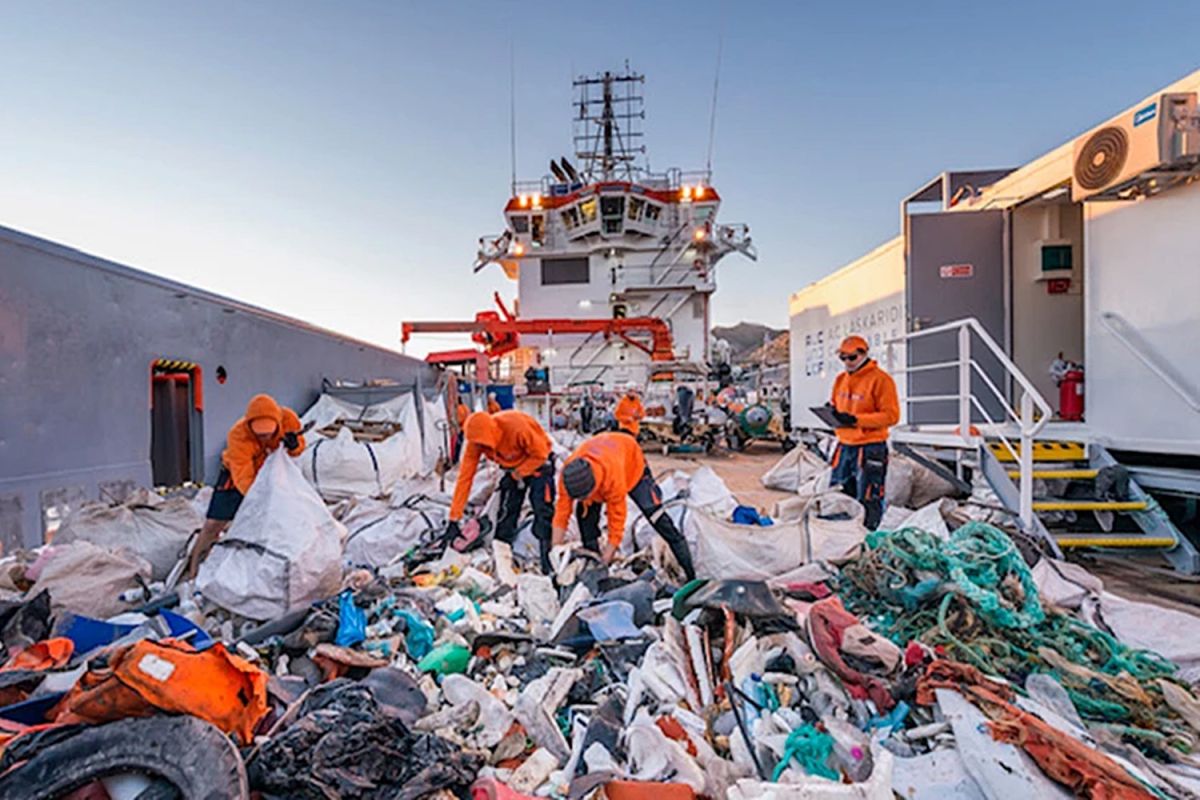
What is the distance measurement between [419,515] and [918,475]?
446 cm

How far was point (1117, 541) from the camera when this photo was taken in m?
4.04

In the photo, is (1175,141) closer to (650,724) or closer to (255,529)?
(650,724)

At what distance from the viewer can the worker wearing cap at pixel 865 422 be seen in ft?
14.0

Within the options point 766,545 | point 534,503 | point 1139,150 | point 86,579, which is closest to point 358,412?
point 534,503

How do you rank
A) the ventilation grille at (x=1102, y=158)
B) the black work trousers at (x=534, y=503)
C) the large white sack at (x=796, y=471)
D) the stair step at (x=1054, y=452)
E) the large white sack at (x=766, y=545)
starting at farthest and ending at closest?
1. the large white sack at (x=796, y=471)
2. the stair step at (x=1054, y=452)
3. the ventilation grille at (x=1102, y=158)
4. the black work trousers at (x=534, y=503)
5. the large white sack at (x=766, y=545)

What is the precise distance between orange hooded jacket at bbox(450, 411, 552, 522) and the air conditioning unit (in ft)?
14.7

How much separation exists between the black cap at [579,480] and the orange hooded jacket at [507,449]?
2.34 ft

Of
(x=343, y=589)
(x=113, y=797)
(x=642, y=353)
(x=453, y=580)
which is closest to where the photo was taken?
(x=113, y=797)

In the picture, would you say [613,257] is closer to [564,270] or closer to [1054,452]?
[564,270]

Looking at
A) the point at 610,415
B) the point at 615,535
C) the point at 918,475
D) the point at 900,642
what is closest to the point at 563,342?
the point at 610,415

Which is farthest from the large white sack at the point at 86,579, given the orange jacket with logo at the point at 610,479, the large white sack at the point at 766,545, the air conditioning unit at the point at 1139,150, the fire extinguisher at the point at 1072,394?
the fire extinguisher at the point at 1072,394

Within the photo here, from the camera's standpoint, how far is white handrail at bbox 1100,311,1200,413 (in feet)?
13.0

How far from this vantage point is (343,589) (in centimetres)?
319

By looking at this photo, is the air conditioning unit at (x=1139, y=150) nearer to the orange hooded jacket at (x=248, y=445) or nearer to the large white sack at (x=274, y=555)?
the large white sack at (x=274, y=555)
